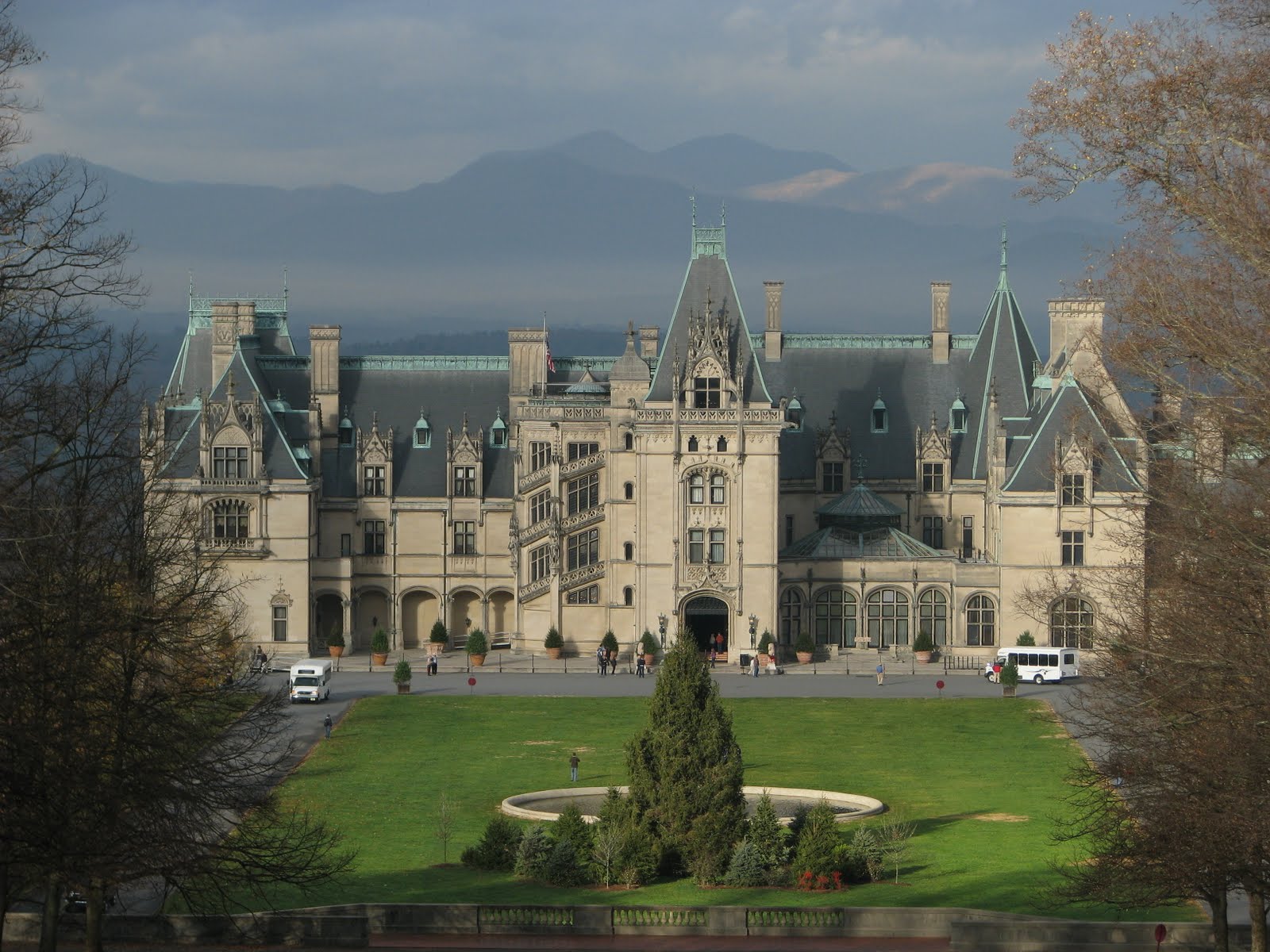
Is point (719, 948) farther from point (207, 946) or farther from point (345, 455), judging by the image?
point (345, 455)

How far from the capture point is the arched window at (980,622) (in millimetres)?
97500

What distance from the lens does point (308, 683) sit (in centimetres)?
8456

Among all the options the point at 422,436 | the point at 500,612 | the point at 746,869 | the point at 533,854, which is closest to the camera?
the point at 746,869

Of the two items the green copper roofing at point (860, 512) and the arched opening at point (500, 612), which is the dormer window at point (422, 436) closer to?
the arched opening at point (500, 612)

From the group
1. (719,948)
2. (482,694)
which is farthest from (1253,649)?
(482,694)

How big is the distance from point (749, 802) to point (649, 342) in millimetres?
49495

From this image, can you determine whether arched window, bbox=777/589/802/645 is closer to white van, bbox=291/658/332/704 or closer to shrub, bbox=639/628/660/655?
shrub, bbox=639/628/660/655

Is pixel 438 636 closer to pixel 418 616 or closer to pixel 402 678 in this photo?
pixel 418 616

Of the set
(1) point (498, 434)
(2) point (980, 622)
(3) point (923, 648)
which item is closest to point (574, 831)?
(3) point (923, 648)

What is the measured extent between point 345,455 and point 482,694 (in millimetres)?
20945

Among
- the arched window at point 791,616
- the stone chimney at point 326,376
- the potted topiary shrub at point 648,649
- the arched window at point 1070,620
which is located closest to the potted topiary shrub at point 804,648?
the arched window at point 791,616

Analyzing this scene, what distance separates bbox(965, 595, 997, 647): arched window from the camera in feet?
320

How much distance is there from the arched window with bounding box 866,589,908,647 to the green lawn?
43.4ft

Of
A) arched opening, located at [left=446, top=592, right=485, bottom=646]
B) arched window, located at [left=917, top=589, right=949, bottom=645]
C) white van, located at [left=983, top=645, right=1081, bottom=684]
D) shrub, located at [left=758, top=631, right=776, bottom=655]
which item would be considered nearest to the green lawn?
white van, located at [left=983, top=645, right=1081, bottom=684]
